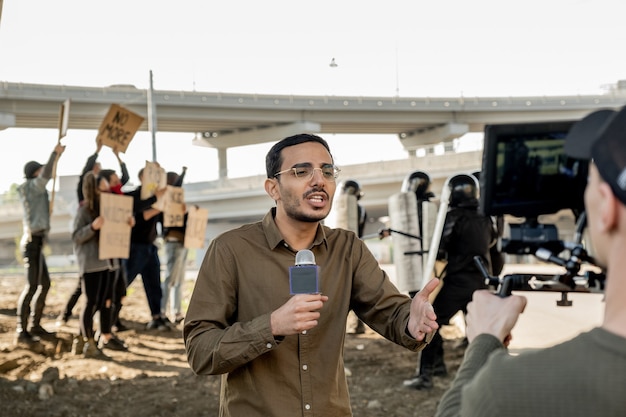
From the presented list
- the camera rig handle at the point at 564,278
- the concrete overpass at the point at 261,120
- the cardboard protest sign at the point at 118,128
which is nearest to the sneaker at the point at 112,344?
the cardboard protest sign at the point at 118,128

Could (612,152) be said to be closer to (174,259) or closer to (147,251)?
(147,251)

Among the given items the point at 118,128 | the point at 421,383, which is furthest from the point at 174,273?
the point at 421,383

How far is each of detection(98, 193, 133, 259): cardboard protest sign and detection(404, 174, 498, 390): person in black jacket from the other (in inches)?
134

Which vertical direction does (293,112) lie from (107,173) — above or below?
above

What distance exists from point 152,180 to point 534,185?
28.9 ft

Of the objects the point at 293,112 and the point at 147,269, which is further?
the point at 293,112

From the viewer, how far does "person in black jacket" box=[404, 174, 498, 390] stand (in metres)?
8.09

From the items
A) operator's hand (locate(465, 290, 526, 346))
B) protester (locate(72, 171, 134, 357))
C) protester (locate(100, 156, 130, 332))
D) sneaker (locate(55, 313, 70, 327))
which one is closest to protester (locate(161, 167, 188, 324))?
protester (locate(100, 156, 130, 332))

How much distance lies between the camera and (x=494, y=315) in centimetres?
179

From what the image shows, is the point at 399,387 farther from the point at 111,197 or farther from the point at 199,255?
the point at 199,255

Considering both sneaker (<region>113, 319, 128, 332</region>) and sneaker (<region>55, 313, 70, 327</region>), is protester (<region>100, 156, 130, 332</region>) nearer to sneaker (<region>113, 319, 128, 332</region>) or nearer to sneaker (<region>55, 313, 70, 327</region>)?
sneaker (<region>113, 319, 128, 332</region>)

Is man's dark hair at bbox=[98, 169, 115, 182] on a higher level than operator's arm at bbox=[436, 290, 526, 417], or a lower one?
higher

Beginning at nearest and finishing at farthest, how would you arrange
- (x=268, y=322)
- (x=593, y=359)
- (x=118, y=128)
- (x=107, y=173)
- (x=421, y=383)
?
(x=593, y=359), (x=268, y=322), (x=421, y=383), (x=107, y=173), (x=118, y=128)

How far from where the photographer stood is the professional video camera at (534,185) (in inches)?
81.8
